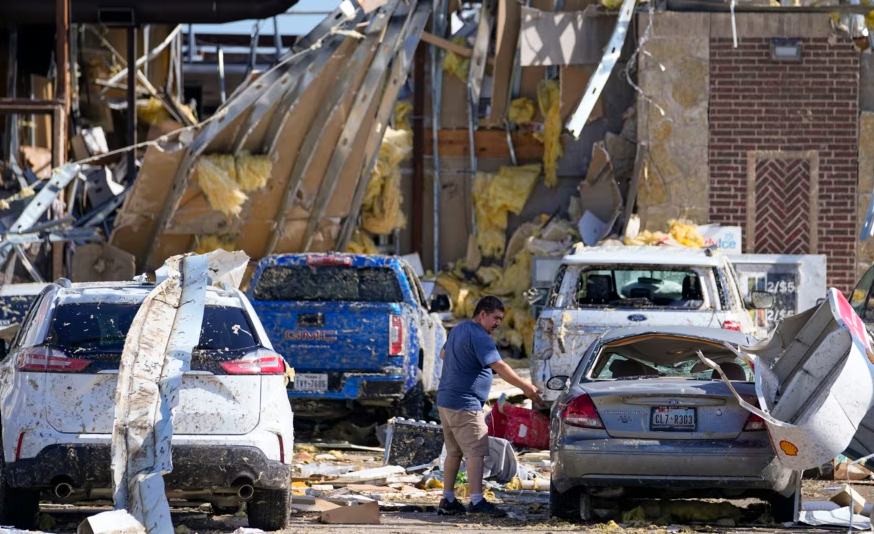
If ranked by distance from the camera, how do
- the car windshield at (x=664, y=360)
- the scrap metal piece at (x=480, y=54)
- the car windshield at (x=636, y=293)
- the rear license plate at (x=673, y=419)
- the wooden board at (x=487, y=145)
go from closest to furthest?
the rear license plate at (x=673, y=419)
the car windshield at (x=664, y=360)
the car windshield at (x=636, y=293)
the scrap metal piece at (x=480, y=54)
the wooden board at (x=487, y=145)

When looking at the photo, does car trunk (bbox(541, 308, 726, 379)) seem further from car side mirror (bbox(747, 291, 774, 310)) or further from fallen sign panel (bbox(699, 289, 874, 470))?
fallen sign panel (bbox(699, 289, 874, 470))

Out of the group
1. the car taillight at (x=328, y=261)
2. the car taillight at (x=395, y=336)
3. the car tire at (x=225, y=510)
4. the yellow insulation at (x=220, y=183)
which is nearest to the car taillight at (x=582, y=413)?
the car tire at (x=225, y=510)

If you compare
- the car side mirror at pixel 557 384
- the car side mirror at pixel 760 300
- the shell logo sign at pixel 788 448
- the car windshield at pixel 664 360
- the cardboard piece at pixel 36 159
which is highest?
the cardboard piece at pixel 36 159

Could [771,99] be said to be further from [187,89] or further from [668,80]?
[187,89]

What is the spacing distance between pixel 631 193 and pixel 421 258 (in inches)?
154

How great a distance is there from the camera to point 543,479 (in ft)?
41.4

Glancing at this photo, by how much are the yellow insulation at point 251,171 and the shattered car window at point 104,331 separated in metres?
11.1

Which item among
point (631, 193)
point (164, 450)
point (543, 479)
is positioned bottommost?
A: point (543, 479)

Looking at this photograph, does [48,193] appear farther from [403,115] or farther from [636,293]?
[636,293]

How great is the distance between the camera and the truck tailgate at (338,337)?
1504cm

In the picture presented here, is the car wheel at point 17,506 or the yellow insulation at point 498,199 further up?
the yellow insulation at point 498,199

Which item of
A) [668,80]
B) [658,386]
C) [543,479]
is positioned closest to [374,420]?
[543,479]

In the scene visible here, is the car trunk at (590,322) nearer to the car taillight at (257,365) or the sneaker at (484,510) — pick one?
the sneaker at (484,510)

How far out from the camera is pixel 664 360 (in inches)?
448
